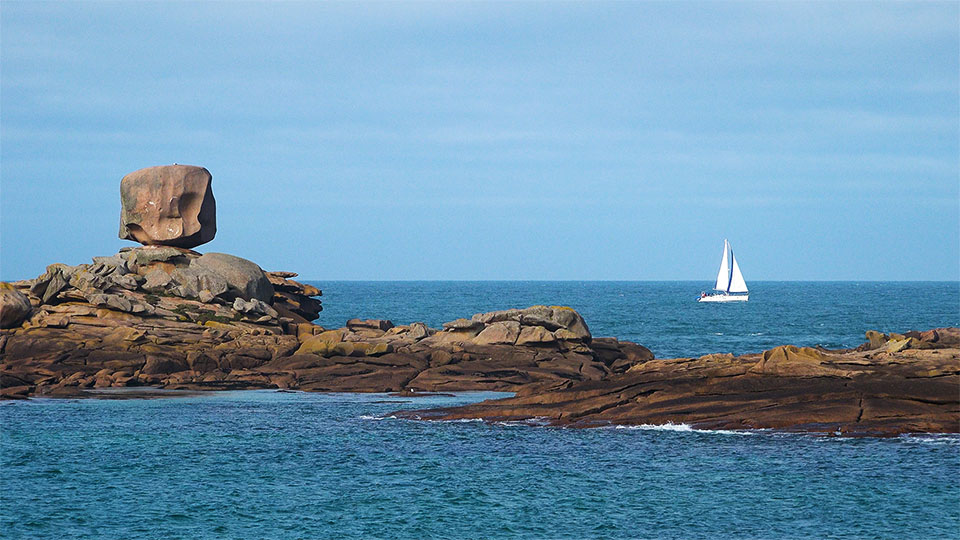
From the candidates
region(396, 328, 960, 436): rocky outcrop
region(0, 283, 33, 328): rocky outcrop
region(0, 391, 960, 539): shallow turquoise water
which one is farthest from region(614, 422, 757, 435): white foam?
region(0, 283, 33, 328): rocky outcrop

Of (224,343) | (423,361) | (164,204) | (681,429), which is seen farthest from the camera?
(164,204)

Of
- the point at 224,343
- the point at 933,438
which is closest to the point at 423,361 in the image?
the point at 224,343

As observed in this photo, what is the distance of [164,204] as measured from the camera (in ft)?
210

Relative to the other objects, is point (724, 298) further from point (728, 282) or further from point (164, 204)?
point (164, 204)

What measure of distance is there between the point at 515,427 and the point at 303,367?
17.3 meters

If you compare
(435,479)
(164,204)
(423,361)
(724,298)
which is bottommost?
(435,479)

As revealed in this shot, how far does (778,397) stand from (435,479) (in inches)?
541

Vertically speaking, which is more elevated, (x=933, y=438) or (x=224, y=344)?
(x=224, y=344)

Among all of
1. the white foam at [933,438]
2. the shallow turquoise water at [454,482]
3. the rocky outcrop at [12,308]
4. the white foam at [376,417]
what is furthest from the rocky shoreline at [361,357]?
the shallow turquoise water at [454,482]

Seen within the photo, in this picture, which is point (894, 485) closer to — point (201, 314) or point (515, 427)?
point (515, 427)

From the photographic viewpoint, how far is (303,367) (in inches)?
2082

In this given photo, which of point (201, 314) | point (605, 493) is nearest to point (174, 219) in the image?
point (201, 314)

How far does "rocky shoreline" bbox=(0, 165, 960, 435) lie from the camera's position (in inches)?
1489

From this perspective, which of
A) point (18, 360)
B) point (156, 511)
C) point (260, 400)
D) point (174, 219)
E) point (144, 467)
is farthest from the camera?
point (174, 219)
